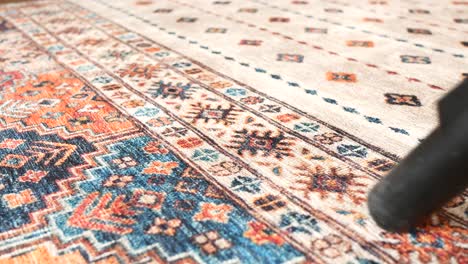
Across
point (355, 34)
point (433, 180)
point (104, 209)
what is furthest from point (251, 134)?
point (355, 34)

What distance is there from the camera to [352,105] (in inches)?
96.2

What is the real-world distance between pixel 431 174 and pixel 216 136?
100 cm

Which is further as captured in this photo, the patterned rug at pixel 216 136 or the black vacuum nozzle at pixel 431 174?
the patterned rug at pixel 216 136

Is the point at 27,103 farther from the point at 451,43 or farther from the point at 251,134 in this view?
the point at 451,43

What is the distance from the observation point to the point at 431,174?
1.27m

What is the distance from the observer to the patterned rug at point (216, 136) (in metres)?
1.45

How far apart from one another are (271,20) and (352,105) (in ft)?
6.25

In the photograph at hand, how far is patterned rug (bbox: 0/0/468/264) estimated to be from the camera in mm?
1448

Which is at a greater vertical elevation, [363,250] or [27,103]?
[363,250]

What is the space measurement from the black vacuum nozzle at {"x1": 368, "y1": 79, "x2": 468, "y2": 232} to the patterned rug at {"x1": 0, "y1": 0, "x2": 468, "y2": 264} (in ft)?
0.39

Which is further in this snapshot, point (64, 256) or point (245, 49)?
point (245, 49)

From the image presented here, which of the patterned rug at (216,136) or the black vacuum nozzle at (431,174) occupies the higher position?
the black vacuum nozzle at (431,174)

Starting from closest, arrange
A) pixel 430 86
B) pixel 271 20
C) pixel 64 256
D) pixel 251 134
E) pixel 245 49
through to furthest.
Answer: pixel 64 256
pixel 251 134
pixel 430 86
pixel 245 49
pixel 271 20

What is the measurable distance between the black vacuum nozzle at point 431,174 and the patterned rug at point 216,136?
120 millimetres
